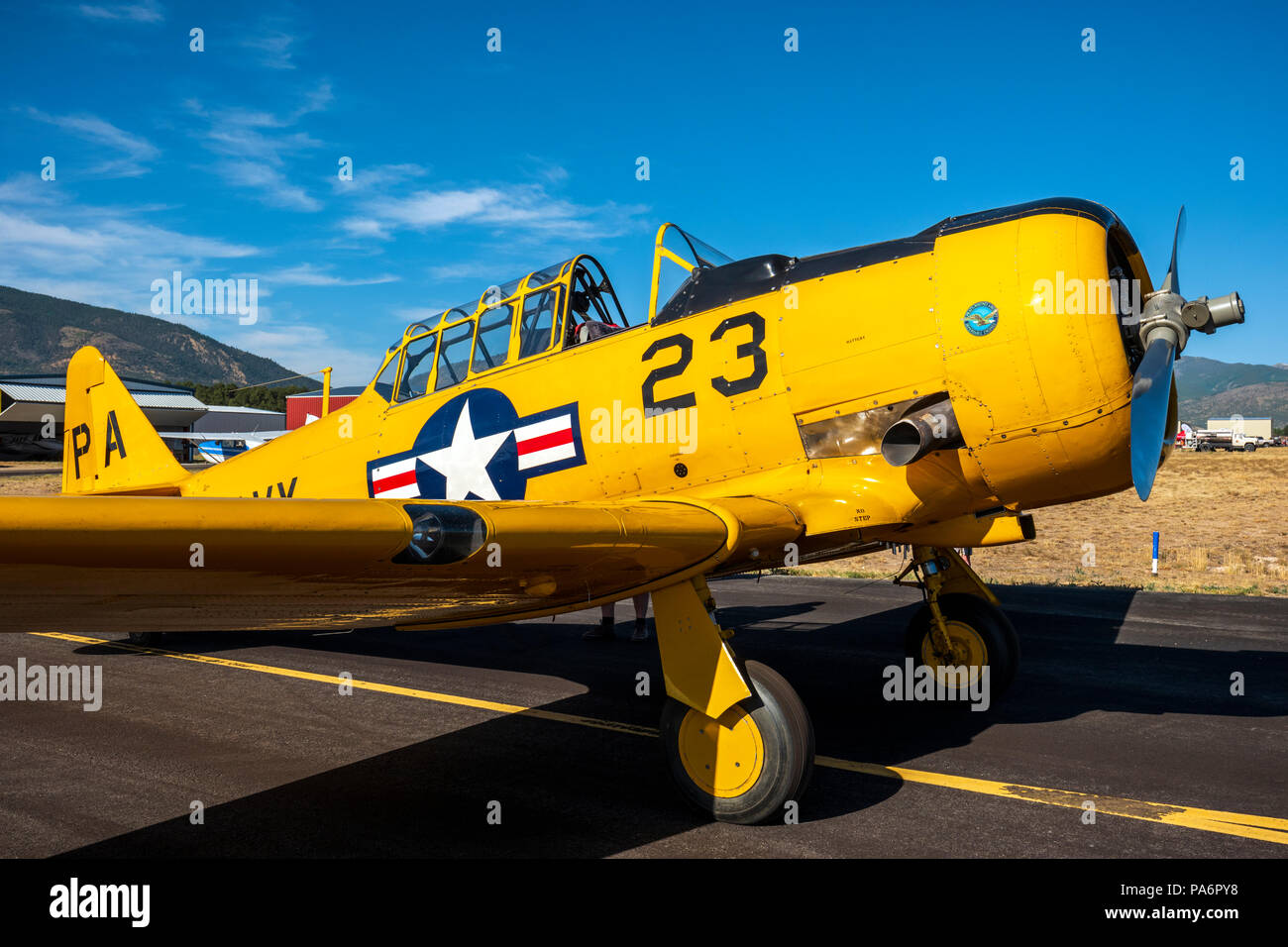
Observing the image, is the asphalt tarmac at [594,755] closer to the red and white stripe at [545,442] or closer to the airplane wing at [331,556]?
the airplane wing at [331,556]

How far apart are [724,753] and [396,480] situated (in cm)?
366

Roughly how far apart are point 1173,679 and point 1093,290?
4057 mm

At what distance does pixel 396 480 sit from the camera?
6918 millimetres

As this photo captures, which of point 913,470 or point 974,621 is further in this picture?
point 974,621

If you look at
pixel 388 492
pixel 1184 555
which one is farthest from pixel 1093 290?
pixel 1184 555

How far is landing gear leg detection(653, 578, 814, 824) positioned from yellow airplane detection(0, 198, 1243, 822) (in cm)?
1

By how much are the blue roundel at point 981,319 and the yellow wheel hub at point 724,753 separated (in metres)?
2.27

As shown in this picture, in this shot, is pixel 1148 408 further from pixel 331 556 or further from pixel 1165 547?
pixel 1165 547

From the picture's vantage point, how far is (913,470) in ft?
15.9

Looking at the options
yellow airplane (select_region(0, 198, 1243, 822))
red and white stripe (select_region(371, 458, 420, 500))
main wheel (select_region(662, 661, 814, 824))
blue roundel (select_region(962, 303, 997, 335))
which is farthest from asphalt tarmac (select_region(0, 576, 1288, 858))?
blue roundel (select_region(962, 303, 997, 335))

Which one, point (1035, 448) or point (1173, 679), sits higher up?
point (1035, 448)

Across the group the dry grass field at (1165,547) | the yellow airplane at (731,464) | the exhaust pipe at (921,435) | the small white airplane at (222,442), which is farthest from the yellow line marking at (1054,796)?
the small white airplane at (222,442)

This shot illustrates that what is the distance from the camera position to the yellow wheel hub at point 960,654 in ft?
21.0

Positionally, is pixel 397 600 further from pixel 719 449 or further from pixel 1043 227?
pixel 1043 227
